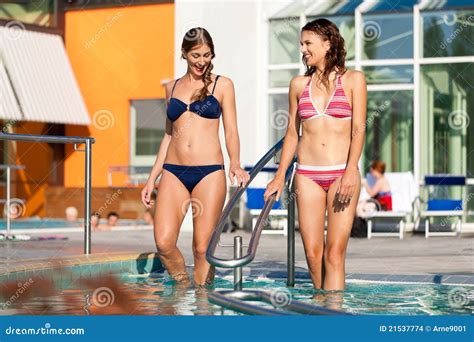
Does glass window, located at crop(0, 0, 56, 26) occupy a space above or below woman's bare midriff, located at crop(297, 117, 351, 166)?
above

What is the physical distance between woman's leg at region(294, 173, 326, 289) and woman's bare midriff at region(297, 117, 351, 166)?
0.14 m

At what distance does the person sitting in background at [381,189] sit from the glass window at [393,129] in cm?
178

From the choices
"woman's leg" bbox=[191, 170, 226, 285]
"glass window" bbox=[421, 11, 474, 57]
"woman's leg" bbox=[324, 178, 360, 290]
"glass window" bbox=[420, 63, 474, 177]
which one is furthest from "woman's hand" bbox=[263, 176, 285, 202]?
"glass window" bbox=[420, 63, 474, 177]

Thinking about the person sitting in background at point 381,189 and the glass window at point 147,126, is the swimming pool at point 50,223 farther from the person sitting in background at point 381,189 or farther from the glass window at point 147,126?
the person sitting in background at point 381,189

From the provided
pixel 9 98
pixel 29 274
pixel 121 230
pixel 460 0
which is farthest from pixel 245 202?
pixel 29 274

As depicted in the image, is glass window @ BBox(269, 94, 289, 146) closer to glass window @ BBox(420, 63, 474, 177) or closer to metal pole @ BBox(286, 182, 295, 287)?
glass window @ BBox(420, 63, 474, 177)

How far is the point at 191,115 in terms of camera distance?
6.92 meters

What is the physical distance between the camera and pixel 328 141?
6.27 metres

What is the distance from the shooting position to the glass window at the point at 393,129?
1803 centimetres

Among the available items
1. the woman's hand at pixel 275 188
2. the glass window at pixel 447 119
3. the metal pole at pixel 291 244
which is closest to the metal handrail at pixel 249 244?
the woman's hand at pixel 275 188

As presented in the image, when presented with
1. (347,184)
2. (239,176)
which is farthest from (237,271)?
(239,176)

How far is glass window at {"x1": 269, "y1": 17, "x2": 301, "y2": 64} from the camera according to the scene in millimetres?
18328

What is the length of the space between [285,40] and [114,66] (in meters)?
5.95

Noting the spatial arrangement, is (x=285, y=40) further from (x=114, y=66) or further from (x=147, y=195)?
(x=147, y=195)
